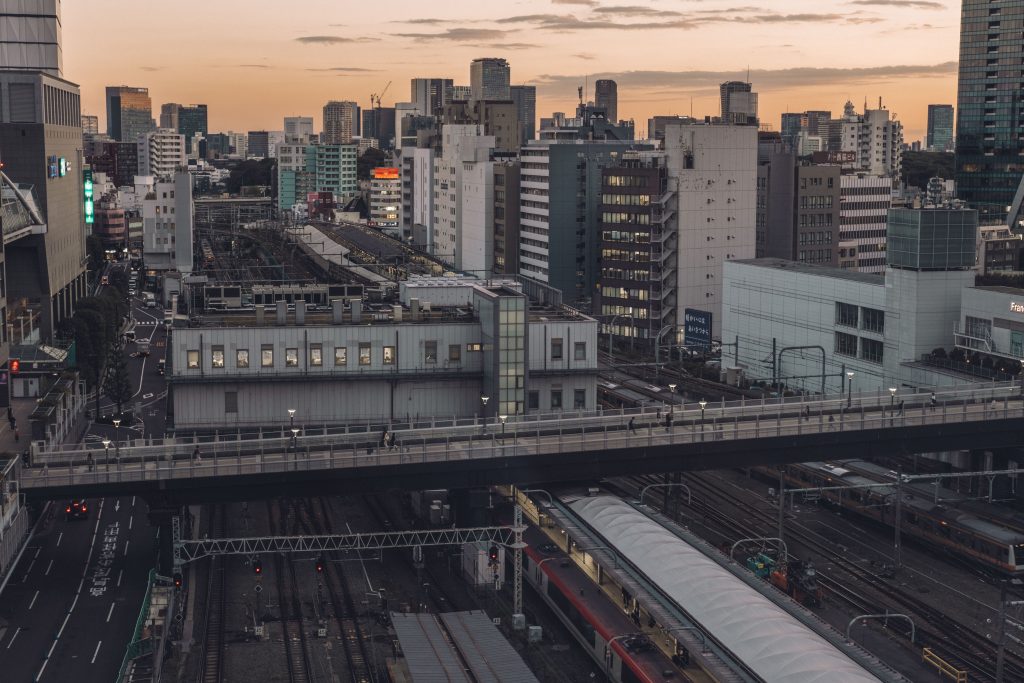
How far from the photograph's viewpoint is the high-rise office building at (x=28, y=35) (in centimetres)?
14212

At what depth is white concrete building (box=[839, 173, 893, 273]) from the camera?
145 meters

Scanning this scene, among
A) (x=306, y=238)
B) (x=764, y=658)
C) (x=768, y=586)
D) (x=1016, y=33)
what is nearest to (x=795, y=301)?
(x=768, y=586)

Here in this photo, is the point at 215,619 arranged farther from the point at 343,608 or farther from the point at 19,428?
the point at 19,428

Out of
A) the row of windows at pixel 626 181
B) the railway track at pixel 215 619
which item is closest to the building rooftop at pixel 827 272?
the row of windows at pixel 626 181

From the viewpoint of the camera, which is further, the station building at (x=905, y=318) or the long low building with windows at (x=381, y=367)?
the station building at (x=905, y=318)

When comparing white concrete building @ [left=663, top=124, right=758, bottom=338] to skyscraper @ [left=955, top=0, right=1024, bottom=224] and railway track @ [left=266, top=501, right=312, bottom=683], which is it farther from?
skyscraper @ [left=955, top=0, right=1024, bottom=224]

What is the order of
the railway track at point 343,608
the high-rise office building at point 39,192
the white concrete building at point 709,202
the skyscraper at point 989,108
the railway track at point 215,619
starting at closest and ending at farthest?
the railway track at point 215,619, the railway track at point 343,608, the high-rise office building at point 39,192, the white concrete building at point 709,202, the skyscraper at point 989,108

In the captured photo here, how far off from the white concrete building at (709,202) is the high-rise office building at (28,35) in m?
67.0

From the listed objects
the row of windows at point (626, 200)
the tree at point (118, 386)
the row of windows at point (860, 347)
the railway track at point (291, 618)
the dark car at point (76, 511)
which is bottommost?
the railway track at point (291, 618)

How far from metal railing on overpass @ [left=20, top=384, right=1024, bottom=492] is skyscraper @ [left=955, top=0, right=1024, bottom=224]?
122 m

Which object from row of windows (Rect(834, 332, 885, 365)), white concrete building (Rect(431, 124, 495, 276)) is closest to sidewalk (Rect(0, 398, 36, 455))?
row of windows (Rect(834, 332, 885, 365))

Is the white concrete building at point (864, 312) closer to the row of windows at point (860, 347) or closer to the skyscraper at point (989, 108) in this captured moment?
the row of windows at point (860, 347)

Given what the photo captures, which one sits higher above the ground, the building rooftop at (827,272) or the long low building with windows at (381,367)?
the building rooftop at (827,272)

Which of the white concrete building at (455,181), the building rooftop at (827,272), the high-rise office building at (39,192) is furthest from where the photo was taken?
the white concrete building at (455,181)
